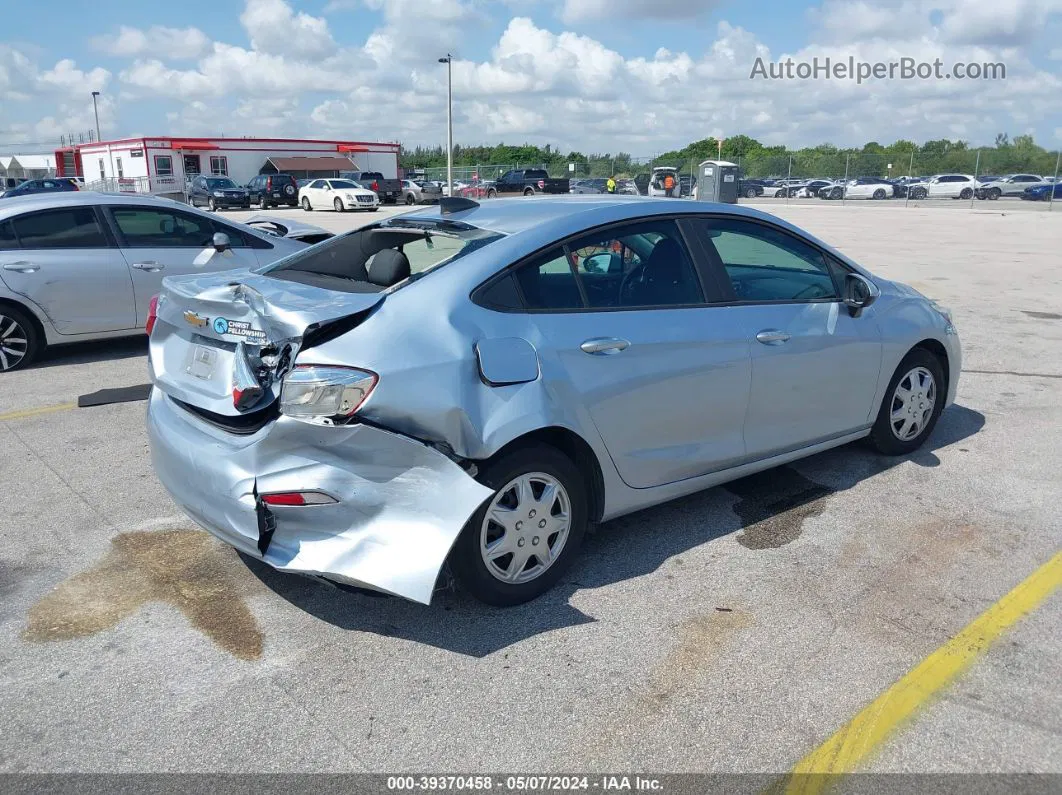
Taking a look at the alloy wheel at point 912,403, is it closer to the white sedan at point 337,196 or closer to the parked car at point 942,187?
the white sedan at point 337,196

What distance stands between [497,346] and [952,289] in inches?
449

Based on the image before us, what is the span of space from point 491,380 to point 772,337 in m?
1.66

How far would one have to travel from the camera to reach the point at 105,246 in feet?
25.8

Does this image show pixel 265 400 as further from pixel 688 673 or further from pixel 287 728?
pixel 688 673

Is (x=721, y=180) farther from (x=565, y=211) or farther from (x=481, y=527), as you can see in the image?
(x=481, y=527)

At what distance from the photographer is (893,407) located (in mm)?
5270

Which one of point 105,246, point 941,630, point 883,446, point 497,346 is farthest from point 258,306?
point 105,246

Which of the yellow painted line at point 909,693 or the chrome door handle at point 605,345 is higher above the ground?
the chrome door handle at point 605,345

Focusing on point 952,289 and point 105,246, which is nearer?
point 105,246

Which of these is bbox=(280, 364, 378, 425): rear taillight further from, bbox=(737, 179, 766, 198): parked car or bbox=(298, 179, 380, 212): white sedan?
bbox=(737, 179, 766, 198): parked car

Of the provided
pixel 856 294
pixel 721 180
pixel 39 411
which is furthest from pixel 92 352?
pixel 721 180

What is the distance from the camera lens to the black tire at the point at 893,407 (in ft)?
17.1

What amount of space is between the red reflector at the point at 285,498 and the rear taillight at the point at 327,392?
282mm

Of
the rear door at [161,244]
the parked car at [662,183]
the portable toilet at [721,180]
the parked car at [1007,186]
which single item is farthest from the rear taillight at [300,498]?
the parked car at [1007,186]
